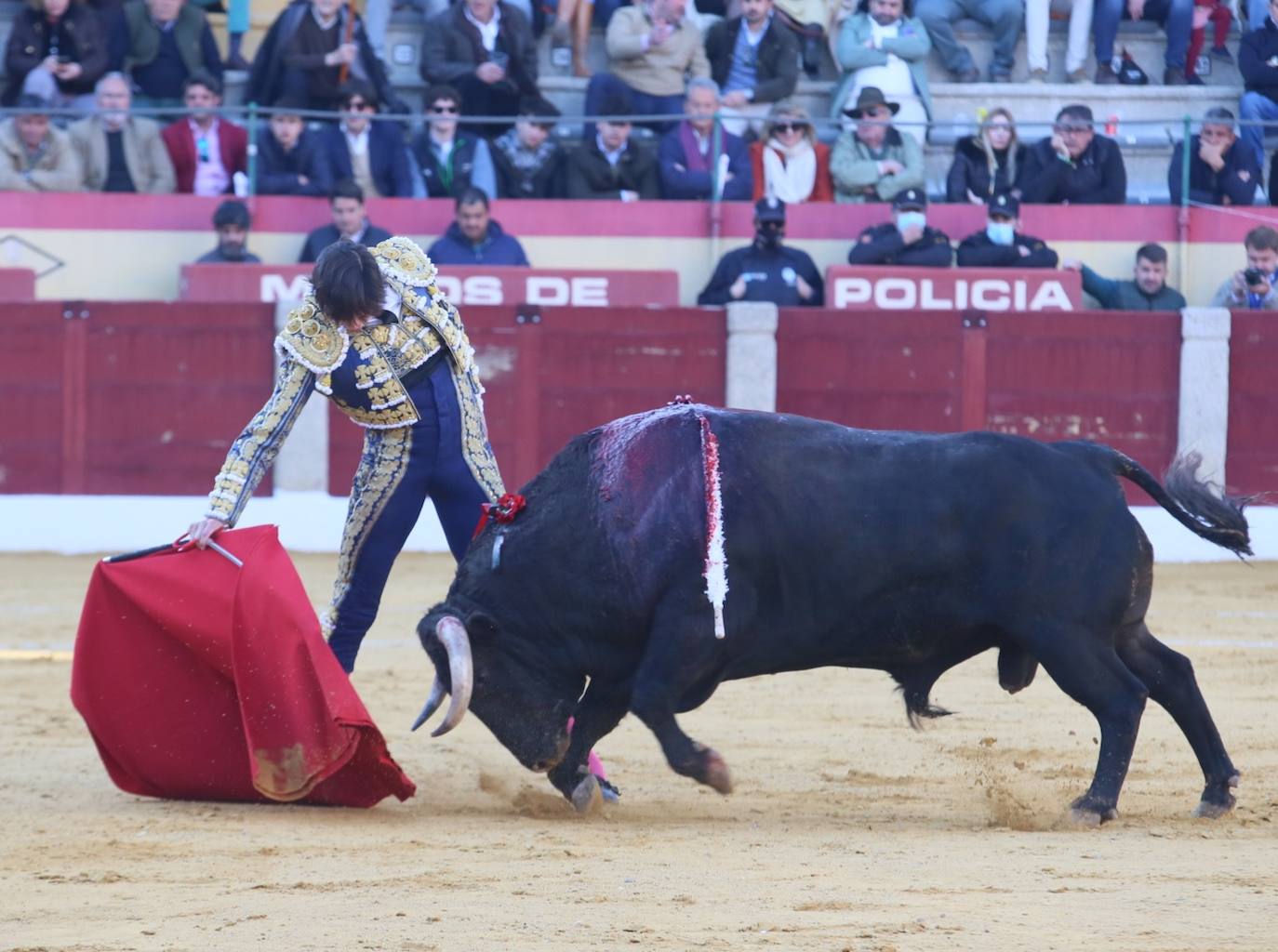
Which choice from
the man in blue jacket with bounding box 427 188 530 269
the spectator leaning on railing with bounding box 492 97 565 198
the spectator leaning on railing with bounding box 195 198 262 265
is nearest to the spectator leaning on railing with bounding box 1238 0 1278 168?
the spectator leaning on railing with bounding box 492 97 565 198

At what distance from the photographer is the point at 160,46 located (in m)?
10.1

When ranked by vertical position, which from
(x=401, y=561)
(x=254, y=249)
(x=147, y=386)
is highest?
(x=254, y=249)

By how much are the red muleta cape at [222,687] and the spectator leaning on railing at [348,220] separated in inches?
183

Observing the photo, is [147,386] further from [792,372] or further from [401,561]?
[792,372]

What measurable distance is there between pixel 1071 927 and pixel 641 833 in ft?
3.83

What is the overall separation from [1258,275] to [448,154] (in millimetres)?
3868

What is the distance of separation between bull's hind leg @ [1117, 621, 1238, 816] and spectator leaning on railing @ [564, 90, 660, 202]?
18.9 feet

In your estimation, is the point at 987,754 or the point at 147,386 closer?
the point at 987,754

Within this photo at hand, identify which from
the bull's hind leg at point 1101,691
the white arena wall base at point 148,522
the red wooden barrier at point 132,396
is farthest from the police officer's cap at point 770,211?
the bull's hind leg at point 1101,691

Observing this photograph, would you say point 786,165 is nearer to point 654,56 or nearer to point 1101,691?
point 654,56

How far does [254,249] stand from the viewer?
31.7ft

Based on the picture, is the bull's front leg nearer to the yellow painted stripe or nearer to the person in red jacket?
the yellow painted stripe

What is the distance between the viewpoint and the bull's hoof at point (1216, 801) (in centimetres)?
416

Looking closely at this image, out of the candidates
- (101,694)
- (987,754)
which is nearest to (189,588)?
(101,694)
